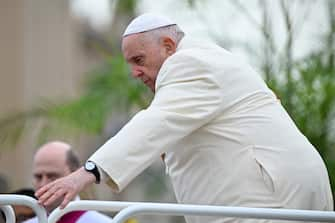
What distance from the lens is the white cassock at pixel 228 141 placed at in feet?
15.2

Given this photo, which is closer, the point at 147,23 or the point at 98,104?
the point at 147,23

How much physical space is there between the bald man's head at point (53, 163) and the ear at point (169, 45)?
1576 mm

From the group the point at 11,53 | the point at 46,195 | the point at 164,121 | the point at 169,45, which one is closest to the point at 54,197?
the point at 46,195

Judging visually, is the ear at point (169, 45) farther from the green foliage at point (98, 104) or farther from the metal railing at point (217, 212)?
the green foliage at point (98, 104)

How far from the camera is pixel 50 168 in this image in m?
6.30

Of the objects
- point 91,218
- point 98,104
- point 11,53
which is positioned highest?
point 91,218

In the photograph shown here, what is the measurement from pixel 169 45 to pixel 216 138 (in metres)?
0.44

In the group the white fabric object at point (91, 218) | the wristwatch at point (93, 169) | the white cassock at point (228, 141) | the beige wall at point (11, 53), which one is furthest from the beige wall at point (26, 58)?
the wristwatch at point (93, 169)

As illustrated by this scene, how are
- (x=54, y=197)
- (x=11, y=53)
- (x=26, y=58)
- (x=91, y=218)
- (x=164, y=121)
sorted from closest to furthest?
(x=54, y=197), (x=164, y=121), (x=91, y=218), (x=11, y=53), (x=26, y=58)

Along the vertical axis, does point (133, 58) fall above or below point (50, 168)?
above

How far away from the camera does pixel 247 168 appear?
466cm

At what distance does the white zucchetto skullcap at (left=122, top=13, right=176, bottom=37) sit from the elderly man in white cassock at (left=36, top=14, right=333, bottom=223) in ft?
0.13

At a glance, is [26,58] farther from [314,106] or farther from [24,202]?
[24,202]

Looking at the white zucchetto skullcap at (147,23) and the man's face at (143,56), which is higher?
the white zucchetto skullcap at (147,23)
